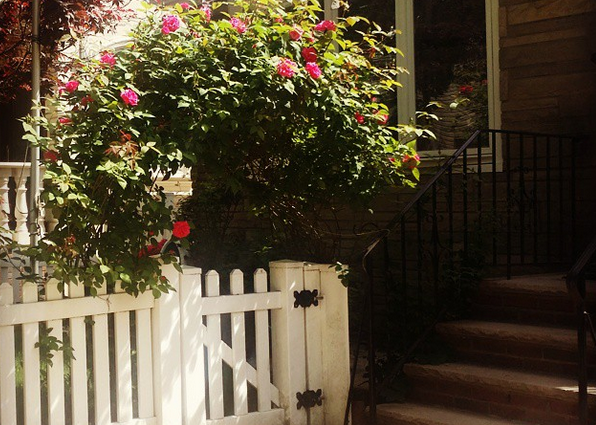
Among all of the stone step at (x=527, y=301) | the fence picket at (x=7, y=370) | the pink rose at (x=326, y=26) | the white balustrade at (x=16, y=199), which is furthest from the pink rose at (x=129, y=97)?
the white balustrade at (x=16, y=199)

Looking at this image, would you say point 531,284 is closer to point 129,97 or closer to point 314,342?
point 314,342

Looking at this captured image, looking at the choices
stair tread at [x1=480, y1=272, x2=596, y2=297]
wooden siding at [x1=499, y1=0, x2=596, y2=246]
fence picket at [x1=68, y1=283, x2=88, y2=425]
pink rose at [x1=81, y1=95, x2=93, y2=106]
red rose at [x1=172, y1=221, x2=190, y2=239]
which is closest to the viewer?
fence picket at [x1=68, y1=283, x2=88, y2=425]

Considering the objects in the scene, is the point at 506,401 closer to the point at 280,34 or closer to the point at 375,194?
the point at 375,194

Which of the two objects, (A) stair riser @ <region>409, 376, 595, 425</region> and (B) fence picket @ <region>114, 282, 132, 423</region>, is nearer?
(B) fence picket @ <region>114, 282, 132, 423</region>

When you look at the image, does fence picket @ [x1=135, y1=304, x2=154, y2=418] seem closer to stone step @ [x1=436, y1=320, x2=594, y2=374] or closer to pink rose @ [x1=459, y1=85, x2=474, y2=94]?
stone step @ [x1=436, y1=320, x2=594, y2=374]

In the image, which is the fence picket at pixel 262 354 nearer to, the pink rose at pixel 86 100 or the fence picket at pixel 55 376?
the fence picket at pixel 55 376

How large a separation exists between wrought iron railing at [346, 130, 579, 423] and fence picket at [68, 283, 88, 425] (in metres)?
1.75

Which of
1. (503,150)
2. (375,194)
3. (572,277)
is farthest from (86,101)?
(503,150)

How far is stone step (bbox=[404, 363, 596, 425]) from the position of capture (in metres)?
4.60

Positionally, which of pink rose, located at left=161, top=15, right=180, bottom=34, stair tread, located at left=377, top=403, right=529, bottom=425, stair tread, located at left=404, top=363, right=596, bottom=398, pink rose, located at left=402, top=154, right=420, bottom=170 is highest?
pink rose, located at left=161, top=15, right=180, bottom=34

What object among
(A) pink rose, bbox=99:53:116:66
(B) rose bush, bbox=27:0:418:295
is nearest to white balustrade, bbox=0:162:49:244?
(B) rose bush, bbox=27:0:418:295

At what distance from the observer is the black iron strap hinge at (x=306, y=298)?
488cm

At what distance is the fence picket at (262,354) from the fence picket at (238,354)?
99 millimetres

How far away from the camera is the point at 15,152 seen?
37.1 ft
